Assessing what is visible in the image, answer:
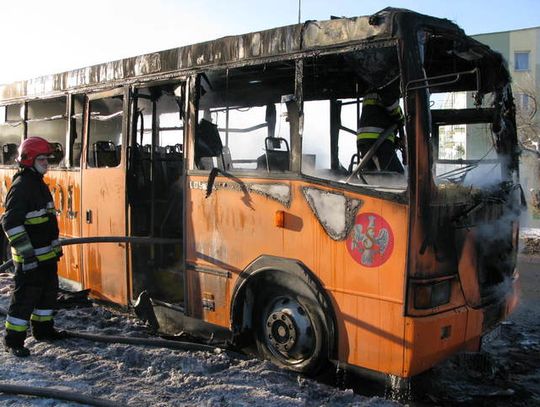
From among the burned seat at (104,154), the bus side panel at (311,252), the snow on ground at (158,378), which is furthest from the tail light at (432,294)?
the burned seat at (104,154)

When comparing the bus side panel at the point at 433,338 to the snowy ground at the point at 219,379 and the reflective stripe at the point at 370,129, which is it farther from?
the reflective stripe at the point at 370,129

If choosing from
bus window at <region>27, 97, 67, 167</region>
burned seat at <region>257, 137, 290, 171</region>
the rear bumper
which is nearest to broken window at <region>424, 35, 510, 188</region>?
the rear bumper

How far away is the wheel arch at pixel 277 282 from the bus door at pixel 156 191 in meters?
1.03

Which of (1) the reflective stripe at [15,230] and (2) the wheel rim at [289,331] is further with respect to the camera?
(1) the reflective stripe at [15,230]

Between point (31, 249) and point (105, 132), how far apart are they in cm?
191

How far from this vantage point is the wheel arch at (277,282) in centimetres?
383

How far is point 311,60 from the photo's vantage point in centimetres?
395

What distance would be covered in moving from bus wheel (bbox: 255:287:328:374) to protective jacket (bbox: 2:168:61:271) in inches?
81.6

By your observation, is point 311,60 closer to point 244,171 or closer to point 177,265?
point 244,171

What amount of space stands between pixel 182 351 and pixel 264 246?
1245mm

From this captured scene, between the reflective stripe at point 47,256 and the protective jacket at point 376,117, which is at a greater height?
the protective jacket at point 376,117

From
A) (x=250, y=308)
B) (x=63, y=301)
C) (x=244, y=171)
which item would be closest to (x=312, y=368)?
(x=250, y=308)

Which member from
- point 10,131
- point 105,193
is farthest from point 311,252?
point 10,131

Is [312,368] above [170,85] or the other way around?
the other way around
